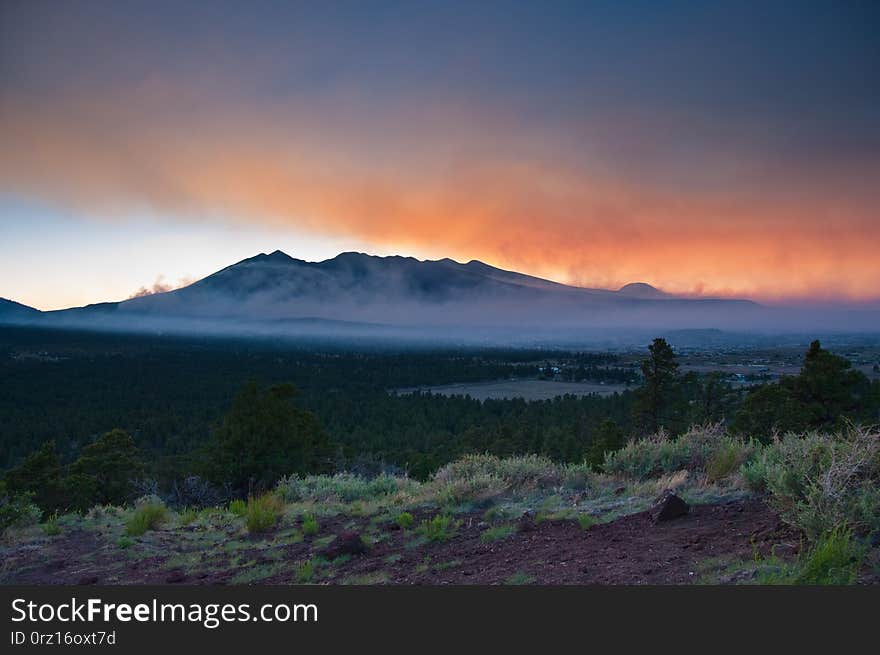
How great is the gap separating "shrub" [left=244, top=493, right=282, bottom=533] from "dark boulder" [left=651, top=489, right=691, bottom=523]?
5.04 meters

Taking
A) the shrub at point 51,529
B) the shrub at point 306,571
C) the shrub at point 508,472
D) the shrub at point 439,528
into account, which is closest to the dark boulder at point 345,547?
the shrub at point 306,571

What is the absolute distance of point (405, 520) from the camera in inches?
280

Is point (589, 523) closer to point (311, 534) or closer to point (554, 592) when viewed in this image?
point (554, 592)

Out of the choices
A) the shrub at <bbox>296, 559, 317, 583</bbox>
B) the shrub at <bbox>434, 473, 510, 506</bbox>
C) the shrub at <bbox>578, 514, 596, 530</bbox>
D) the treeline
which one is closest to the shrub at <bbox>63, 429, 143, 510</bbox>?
the treeline

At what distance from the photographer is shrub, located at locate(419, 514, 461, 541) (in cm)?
641

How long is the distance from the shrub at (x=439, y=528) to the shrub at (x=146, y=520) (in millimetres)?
4017

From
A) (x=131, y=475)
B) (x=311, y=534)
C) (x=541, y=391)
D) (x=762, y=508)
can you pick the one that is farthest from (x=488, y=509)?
(x=541, y=391)

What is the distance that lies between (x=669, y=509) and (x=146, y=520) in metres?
7.01

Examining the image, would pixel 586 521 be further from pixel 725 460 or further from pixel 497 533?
pixel 725 460

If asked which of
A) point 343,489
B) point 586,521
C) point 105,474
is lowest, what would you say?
point 105,474

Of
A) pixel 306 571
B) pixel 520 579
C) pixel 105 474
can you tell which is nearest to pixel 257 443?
pixel 105 474

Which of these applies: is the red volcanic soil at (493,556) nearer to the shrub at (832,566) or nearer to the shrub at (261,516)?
the shrub at (261,516)

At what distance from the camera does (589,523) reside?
6.24m

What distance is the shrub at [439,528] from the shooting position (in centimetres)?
641
